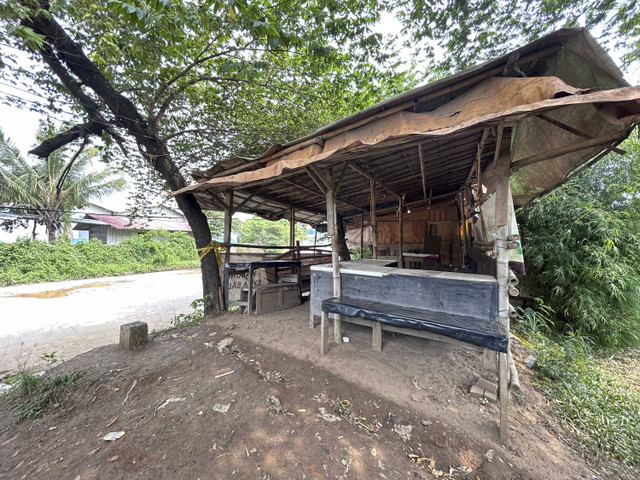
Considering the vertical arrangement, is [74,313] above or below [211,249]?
below

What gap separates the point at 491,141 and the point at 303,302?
4.90 metres

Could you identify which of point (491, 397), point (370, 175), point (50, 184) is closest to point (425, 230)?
point (370, 175)

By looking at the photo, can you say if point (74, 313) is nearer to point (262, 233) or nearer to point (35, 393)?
point (35, 393)

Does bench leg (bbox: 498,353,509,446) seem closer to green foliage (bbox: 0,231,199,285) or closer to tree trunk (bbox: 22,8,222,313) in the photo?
tree trunk (bbox: 22,8,222,313)

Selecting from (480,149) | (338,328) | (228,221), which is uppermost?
(480,149)

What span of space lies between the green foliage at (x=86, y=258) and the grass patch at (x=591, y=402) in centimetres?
1868

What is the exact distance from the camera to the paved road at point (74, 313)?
428 cm

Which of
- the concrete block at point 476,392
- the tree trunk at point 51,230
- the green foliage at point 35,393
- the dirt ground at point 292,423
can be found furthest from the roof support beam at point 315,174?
the tree trunk at point 51,230

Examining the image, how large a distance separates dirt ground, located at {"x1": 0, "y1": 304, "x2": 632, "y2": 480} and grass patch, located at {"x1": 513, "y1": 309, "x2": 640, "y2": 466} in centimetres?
20

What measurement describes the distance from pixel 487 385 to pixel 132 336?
198 inches

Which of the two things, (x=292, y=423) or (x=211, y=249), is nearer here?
(x=292, y=423)

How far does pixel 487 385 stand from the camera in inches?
91.5

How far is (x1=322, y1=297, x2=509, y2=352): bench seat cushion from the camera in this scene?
191 cm

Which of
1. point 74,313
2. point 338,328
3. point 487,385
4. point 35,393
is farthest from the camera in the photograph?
point 74,313
